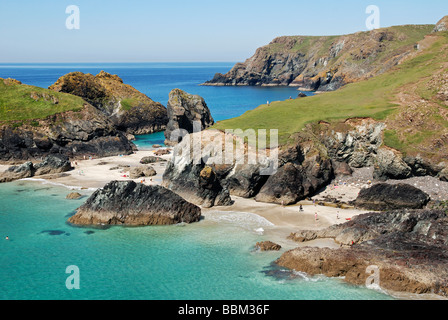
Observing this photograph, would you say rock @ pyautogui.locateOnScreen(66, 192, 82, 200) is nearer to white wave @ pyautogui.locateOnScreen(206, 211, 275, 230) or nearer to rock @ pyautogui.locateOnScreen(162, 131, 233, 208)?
rock @ pyautogui.locateOnScreen(162, 131, 233, 208)

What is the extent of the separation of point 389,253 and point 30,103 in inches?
2679

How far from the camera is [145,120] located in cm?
9938

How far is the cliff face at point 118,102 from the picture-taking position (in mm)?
95375

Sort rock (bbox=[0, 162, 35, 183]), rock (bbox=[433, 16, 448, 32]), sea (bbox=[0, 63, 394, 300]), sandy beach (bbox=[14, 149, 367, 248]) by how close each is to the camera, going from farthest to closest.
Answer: rock (bbox=[433, 16, 448, 32])
rock (bbox=[0, 162, 35, 183])
sandy beach (bbox=[14, 149, 367, 248])
sea (bbox=[0, 63, 394, 300])

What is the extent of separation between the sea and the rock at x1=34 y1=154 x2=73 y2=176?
15.2 meters

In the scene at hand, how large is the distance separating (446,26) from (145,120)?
77.4 metres

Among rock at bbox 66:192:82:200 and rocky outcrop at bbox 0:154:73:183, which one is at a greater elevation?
rocky outcrop at bbox 0:154:73:183

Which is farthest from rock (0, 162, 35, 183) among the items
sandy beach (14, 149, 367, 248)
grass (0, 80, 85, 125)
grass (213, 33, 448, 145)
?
grass (213, 33, 448, 145)

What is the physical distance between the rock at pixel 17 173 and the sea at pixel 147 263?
1277cm

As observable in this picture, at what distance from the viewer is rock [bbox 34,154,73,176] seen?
60.2 meters

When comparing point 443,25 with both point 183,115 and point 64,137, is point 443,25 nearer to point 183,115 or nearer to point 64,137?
point 183,115

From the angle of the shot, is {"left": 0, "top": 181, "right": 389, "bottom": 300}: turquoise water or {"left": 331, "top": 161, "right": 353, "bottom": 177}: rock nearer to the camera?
{"left": 0, "top": 181, "right": 389, "bottom": 300}: turquoise water
